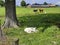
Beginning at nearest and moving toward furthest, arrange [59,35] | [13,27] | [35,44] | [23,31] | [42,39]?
[35,44] → [42,39] → [59,35] → [23,31] → [13,27]

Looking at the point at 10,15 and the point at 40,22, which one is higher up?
the point at 10,15

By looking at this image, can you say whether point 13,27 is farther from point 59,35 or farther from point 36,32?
point 59,35

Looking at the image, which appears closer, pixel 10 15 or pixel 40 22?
pixel 10 15

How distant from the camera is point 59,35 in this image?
11727mm

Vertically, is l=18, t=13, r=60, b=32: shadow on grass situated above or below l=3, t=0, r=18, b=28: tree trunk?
below

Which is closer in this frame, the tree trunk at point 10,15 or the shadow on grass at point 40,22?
Answer: the tree trunk at point 10,15

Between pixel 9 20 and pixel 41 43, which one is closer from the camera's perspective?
pixel 41 43

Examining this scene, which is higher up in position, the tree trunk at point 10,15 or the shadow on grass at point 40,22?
the tree trunk at point 10,15

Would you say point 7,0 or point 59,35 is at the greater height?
point 7,0

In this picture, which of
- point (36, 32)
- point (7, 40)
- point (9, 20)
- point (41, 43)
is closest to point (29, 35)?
point (36, 32)

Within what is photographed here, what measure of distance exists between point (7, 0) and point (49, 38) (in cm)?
399

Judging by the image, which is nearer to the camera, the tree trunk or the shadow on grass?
the tree trunk

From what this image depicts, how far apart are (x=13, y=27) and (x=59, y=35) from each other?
284cm

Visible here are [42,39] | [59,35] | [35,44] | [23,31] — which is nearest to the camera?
[35,44]
